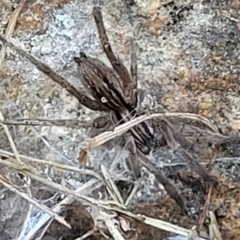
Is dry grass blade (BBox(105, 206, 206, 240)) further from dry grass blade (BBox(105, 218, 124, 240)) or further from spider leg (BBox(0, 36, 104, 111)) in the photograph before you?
spider leg (BBox(0, 36, 104, 111))

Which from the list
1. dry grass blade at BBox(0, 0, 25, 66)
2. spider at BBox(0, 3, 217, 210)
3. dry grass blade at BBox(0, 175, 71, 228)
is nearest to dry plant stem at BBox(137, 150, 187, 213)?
spider at BBox(0, 3, 217, 210)

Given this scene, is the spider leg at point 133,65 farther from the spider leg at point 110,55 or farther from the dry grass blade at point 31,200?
the dry grass blade at point 31,200

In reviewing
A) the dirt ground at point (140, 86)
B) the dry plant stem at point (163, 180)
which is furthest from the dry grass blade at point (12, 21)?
the dry plant stem at point (163, 180)

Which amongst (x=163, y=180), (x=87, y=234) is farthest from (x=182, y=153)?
(x=87, y=234)

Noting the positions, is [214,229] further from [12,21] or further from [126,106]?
[12,21]

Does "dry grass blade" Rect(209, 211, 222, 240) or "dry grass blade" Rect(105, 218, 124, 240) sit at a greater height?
"dry grass blade" Rect(105, 218, 124, 240)

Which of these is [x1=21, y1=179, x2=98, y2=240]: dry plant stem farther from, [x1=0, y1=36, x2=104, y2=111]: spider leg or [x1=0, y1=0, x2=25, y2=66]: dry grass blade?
[x1=0, y1=0, x2=25, y2=66]: dry grass blade

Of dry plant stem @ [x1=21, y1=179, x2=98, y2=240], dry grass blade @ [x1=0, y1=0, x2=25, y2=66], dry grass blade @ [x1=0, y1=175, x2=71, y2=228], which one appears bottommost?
dry plant stem @ [x1=21, y1=179, x2=98, y2=240]

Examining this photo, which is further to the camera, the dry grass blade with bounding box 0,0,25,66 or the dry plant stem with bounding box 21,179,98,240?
the dry grass blade with bounding box 0,0,25,66

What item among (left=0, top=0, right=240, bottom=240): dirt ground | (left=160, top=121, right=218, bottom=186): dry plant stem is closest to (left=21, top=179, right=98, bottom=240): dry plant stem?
(left=0, top=0, right=240, bottom=240): dirt ground

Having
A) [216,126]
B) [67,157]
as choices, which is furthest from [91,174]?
[216,126]
